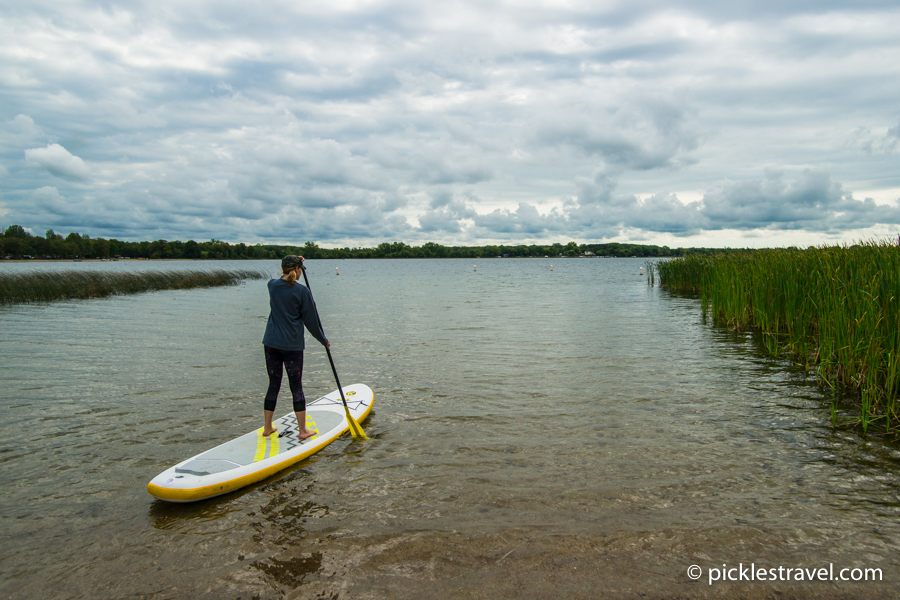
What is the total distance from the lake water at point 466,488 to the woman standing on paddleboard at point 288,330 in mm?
996

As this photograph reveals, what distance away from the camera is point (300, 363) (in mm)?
6742

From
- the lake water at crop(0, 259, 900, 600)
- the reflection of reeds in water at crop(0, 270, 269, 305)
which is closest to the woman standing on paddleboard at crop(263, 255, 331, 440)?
the lake water at crop(0, 259, 900, 600)

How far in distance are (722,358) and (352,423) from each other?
9806 millimetres

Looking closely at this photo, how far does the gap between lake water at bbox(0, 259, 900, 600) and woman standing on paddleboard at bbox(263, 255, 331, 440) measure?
3.27 ft

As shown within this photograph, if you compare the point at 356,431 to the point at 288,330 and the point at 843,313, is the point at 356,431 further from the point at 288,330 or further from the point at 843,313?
the point at 843,313

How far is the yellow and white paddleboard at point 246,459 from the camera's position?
208 inches

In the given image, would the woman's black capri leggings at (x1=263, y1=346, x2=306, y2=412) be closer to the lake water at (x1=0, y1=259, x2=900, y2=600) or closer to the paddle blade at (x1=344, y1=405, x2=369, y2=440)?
the paddle blade at (x1=344, y1=405, x2=369, y2=440)

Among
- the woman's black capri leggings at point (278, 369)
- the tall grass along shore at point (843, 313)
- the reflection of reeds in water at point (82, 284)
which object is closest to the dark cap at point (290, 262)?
the woman's black capri leggings at point (278, 369)

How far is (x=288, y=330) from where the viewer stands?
21.3 ft

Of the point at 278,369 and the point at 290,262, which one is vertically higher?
the point at 290,262

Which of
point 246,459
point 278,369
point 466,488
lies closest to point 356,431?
point 278,369

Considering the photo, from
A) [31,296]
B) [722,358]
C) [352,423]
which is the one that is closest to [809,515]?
[352,423]

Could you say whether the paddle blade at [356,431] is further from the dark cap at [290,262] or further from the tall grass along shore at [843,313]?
the tall grass along shore at [843,313]

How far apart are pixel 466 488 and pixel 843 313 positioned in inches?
271
